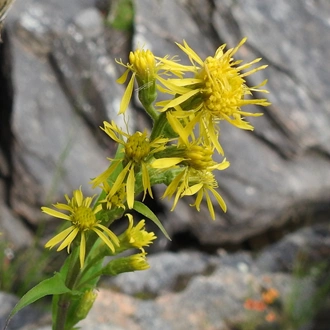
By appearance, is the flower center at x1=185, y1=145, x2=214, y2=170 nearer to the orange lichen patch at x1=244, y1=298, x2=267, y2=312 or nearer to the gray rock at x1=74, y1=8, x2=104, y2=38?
the orange lichen patch at x1=244, y1=298, x2=267, y2=312

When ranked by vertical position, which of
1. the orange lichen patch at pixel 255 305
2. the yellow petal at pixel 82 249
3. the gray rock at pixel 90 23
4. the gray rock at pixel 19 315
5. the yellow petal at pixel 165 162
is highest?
the yellow petal at pixel 165 162

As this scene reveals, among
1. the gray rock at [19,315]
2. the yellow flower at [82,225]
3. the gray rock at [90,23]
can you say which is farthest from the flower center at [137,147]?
the gray rock at [90,23]

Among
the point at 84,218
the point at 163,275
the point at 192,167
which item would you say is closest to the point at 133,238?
the point at 84,218

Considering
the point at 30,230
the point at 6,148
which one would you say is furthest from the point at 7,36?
the point at 30,230

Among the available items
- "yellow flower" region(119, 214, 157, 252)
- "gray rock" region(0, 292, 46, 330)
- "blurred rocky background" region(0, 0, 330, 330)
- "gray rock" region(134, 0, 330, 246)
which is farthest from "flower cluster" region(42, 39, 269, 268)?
"gray rock" region(134, 0, 330, 246)

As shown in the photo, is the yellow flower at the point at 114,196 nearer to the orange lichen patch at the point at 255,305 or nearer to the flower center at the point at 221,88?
the flower center at the point at 221,88

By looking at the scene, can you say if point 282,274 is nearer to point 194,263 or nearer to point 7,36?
point 194,263
